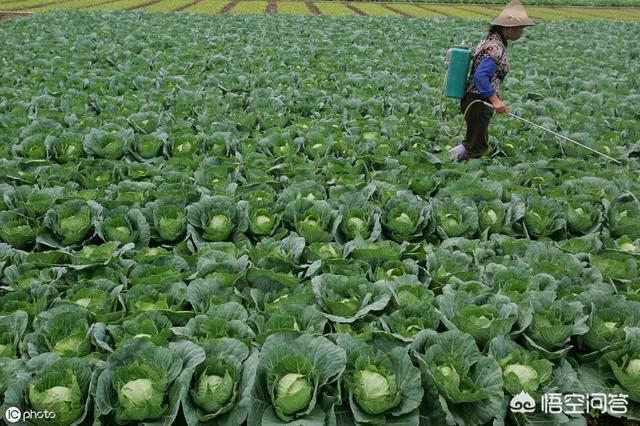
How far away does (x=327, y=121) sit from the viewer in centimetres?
700

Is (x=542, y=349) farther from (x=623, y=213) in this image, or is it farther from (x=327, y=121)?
(x=327, y=121)

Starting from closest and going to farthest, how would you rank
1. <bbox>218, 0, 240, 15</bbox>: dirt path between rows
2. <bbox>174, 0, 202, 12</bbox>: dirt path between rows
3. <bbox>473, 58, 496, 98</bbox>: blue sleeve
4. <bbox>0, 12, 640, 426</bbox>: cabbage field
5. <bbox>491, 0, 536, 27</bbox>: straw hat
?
<bbox>0, 12, 640, 426</bbox>: cabbage field
<bbox>491, 0, 536, 27</bbox>: straw hat
<bbox>473, 58, 496, 98</bbox>: blue sleeve
<bbox>174, 0, 202, 12</bbox>: dirt path between rows
<bbox>218, 0, 240, 15</bbox>: dirt path between rows

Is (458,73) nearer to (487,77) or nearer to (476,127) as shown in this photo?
(487,77)

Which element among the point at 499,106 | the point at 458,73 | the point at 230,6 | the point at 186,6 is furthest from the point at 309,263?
the point at 230,6

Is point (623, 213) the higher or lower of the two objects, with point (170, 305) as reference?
higher

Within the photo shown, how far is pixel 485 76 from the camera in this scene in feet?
19.7

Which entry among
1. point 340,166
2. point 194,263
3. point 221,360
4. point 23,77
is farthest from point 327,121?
point 23,77

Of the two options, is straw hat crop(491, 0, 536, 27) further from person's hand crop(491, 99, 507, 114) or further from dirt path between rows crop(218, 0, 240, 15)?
dirt path between rows crop(218, 0, 240, 15)

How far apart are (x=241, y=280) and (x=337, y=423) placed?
3.99ft

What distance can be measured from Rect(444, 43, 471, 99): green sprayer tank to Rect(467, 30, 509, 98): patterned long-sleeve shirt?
0.24 metres

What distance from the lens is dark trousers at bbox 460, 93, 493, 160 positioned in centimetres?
636

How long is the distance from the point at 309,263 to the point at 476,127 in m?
3.71

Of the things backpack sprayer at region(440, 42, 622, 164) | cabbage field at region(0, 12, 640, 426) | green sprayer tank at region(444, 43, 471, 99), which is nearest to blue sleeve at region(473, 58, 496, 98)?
backpack sprayer at region(440, 42, 622, 164)

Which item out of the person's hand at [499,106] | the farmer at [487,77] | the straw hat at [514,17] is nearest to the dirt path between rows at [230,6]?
the farmer at [487,77]
